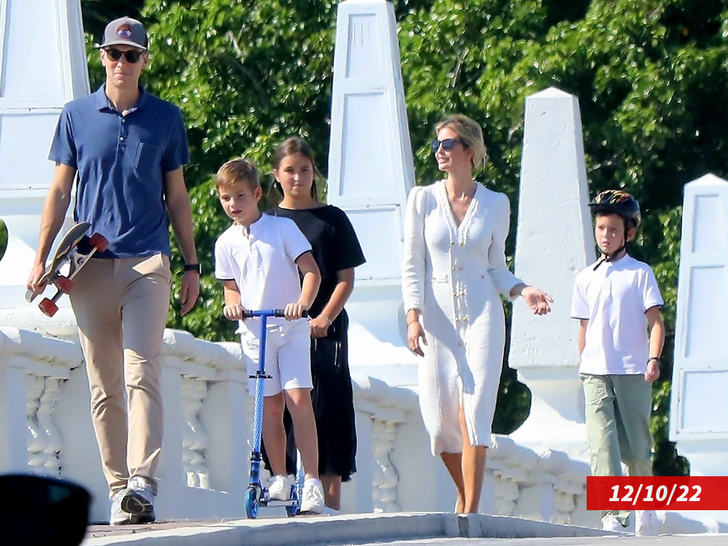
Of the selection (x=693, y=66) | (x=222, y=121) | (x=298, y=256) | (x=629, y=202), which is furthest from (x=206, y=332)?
(x=298, y=256)

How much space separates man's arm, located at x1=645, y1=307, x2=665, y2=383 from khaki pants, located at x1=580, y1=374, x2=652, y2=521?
119 mm

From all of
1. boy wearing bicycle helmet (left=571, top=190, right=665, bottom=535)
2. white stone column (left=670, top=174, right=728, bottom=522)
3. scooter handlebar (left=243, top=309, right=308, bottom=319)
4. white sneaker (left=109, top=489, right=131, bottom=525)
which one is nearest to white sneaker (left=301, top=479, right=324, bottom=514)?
scooter handlebar (left=243, top=309, right=308, bottom=319)

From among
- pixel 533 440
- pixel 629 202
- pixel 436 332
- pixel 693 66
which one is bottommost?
pixel 533 440

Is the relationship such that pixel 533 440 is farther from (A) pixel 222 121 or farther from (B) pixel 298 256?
(A) pixel 222 121

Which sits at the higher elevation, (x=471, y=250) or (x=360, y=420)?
(x=471, y=250)

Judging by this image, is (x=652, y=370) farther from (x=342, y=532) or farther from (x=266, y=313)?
(x=342, y=532)

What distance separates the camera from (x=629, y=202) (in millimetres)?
8148

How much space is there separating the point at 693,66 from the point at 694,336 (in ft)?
20.0

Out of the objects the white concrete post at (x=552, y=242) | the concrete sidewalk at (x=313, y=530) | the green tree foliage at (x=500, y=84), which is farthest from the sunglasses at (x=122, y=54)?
the green tree foliage at (x=500, y=84)

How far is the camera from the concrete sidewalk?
452cm

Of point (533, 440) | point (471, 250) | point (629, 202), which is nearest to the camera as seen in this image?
point (471, 250)

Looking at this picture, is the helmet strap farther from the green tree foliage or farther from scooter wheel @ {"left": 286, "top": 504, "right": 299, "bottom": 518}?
the green tree foliage

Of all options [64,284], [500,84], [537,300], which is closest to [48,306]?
[64,284]

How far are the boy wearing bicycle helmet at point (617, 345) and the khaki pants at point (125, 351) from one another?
269 centimetres
